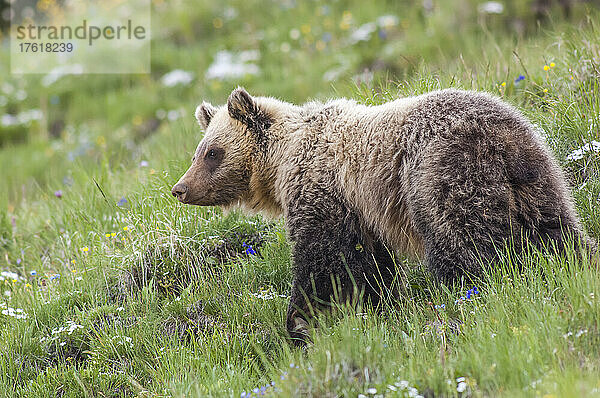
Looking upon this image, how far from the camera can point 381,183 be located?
15.9 ft

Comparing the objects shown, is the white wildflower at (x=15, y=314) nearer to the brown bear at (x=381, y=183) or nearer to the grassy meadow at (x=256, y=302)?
the grassy meadow at (x=256, y=302)

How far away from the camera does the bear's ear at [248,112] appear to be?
5719 mm

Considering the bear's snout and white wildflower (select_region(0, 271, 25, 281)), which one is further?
white wildflower (select_region(0, 271, 25, 281))

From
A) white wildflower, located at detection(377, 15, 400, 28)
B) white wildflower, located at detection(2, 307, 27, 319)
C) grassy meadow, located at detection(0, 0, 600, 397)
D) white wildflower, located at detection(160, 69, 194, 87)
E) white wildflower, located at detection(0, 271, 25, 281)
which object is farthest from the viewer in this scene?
white wildflower, located at detection(160, 69, 194, 87)

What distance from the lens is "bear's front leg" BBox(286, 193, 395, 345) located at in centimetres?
495

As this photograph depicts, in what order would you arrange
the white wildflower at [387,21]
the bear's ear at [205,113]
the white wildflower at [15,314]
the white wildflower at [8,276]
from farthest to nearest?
the white wildflower at [387,21] < the white wildflower at [8,276] < the bear's ear at [205,113] < the white wildflower at [15,314]

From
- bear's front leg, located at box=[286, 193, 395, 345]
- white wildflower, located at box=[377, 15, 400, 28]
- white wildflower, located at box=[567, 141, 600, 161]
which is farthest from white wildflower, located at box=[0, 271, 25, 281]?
white wildflower, located at box=[377, 15, 400, 28]

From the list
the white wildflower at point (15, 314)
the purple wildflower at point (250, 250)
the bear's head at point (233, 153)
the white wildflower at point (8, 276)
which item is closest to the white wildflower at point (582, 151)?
the bear's head at point (233, 153)

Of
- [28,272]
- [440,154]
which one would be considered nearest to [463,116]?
[440,154]

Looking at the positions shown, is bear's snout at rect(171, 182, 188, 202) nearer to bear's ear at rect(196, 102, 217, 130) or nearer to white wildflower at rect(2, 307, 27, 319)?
bear's ear at rect(196, 102, 217, 130)

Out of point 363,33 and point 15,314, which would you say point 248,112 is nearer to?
point 15,314

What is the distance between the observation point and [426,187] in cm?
443

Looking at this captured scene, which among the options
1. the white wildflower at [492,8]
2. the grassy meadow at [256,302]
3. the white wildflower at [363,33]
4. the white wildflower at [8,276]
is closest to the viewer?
the grassy meadow at [256,302]

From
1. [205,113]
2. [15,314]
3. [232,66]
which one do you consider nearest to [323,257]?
[205,113]
